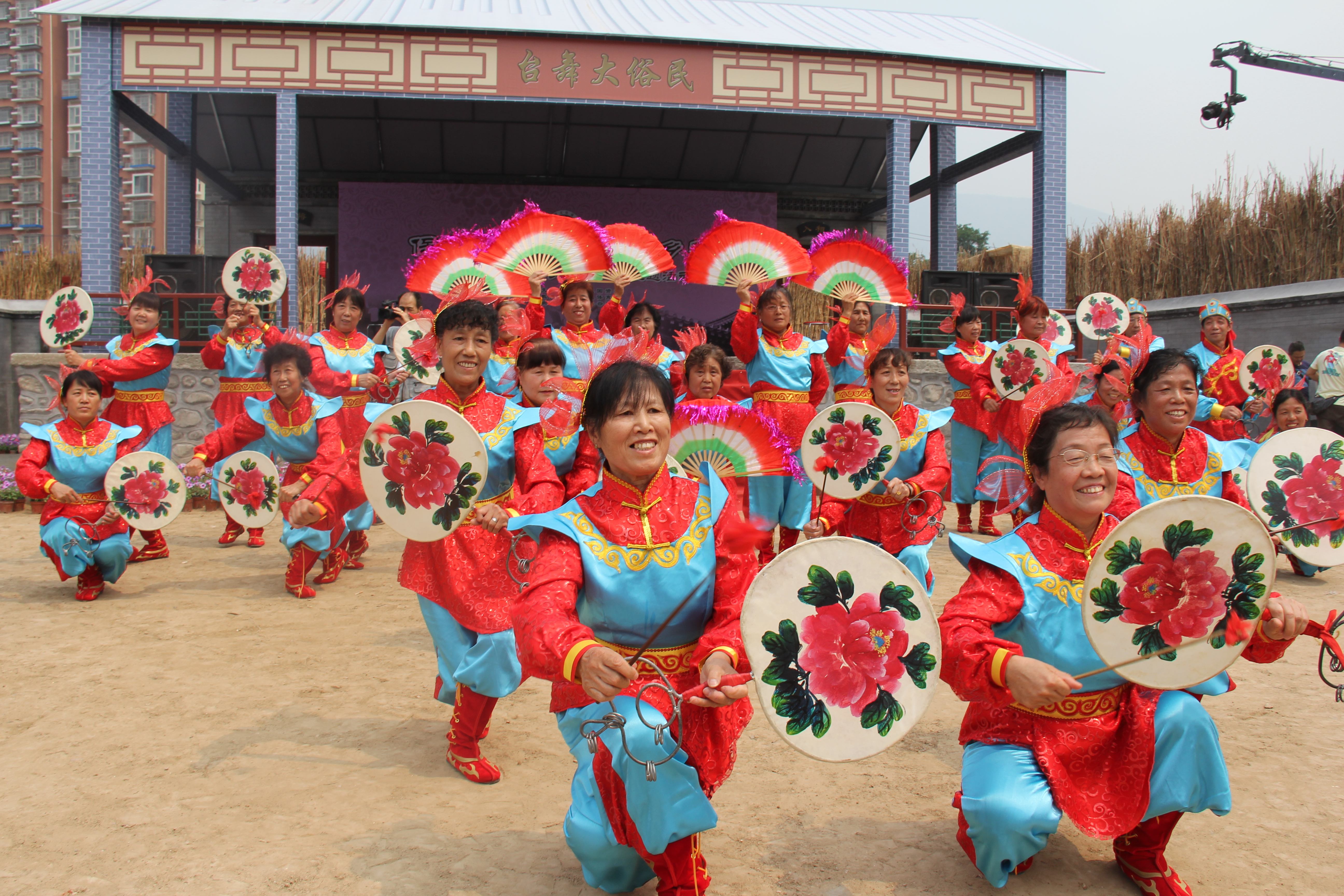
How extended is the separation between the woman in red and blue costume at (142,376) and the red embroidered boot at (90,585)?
1.13 metres

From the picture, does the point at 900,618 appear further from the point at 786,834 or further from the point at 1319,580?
the point at 1319,580

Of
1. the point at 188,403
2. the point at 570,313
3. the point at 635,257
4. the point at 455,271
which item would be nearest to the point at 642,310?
the point at 635,257

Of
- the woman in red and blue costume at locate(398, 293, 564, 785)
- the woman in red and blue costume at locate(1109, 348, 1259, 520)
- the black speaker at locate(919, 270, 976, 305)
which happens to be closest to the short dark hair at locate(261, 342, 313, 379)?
the woman in red and blue costume at locate(398, 293, 564, 785)

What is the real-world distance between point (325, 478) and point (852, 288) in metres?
3.55

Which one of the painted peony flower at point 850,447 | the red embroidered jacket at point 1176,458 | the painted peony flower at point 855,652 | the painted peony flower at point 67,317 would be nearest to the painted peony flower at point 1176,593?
the painted peony flower at point 855,652

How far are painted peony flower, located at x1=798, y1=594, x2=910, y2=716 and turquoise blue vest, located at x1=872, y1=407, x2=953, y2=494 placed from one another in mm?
2723

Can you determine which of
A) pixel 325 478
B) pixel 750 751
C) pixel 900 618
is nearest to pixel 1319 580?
pixel 750 751

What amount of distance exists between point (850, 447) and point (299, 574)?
340 cm

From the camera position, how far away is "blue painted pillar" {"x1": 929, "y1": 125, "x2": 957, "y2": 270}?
13.6m

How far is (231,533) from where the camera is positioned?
23.9ft

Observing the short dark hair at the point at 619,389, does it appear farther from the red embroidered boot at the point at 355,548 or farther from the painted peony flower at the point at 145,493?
the red embroidered boot at the point at 355,548

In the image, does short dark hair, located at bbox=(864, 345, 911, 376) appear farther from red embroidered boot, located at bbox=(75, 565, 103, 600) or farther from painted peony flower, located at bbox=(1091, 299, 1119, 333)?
red embroidered boot, located at bbox=(75, 565, 103, 600)

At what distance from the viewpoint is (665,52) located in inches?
429

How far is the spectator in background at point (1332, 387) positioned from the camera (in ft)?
24.0
